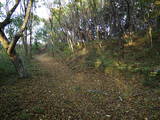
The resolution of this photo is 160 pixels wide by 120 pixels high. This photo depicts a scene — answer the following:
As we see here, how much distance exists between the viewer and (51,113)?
5832mm

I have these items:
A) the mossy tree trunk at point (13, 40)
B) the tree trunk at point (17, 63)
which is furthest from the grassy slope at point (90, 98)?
the mossy tree trunk at point (13, 40)

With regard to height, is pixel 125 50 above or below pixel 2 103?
above

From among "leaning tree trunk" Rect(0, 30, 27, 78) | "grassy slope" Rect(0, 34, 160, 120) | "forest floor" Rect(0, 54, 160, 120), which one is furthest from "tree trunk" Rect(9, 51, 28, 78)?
"forest floor" Rect(0, 54, 160, 120)

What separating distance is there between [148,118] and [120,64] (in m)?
7.51

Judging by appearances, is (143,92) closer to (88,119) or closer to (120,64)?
(88,119)

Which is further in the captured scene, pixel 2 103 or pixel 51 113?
pixel 2 103

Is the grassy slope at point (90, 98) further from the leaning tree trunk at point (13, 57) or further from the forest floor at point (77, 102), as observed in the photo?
the leaning tree trunk at point (13, 57)

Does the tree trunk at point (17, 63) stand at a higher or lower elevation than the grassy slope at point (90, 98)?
higher

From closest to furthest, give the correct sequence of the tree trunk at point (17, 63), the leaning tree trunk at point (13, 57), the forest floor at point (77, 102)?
the forest floor at point (77, 102) < the leaning tree trunk at point (13, 57) < the tree trunk at point (17, 63)

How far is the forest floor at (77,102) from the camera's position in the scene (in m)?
5.70

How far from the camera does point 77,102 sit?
23.3ft

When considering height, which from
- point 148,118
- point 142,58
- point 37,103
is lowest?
point 148,118

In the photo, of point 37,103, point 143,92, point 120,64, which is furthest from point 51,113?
point 120,64

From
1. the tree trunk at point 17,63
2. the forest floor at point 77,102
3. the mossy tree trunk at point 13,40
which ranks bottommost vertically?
the forest floor at point 77,102
